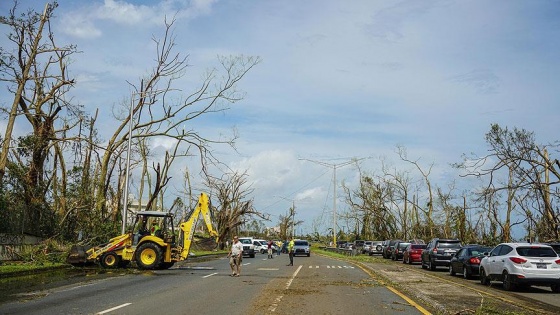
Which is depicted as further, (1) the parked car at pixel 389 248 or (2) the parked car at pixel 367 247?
(2) the parked car at pixel 367 247

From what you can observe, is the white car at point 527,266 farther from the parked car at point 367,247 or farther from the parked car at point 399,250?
the parked car at point 367,247

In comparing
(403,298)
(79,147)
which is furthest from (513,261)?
(79,147)

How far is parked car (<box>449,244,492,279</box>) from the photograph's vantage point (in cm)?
2355

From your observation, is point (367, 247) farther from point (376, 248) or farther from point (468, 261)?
point (468, 261)

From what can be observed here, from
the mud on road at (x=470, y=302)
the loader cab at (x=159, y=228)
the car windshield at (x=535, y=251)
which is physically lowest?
the mud on road at (x=470, y=302)

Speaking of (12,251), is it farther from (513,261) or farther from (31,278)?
(513,261)

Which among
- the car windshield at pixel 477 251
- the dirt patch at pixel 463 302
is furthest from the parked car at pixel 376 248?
the dirt patch at pixel 463 302

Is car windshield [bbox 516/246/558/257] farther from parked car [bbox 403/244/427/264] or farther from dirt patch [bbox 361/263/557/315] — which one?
parked car [bbox 403/244/427/264]

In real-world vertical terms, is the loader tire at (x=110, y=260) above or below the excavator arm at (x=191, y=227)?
below

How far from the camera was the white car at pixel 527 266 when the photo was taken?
17.6 m

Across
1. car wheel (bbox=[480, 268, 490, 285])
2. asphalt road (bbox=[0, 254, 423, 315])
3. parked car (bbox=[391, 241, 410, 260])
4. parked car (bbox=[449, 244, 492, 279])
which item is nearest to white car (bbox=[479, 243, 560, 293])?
car wheel (bbox=[480, 268, 490, 285])

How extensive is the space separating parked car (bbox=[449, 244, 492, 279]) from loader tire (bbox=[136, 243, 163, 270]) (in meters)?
13.6

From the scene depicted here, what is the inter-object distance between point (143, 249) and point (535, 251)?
1594 cm

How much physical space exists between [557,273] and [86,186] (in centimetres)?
2678
